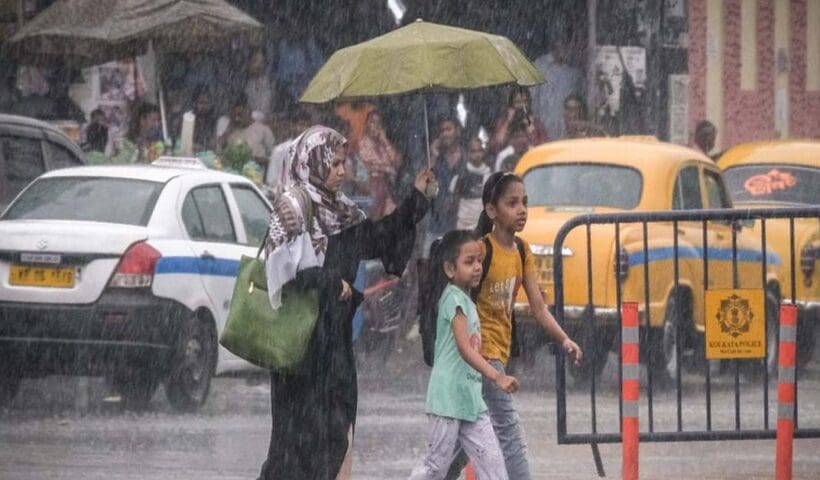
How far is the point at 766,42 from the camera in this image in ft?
112

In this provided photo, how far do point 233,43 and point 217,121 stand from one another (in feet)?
2.52

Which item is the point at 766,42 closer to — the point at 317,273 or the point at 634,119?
the point at 634,119

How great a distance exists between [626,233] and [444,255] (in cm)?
667

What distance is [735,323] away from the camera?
35.3 feet

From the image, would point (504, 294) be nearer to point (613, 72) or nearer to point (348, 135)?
point (348, 135)

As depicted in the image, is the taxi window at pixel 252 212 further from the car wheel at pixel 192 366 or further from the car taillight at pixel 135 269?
the car taillight at pixel 135 269

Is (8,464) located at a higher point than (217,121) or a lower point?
lower

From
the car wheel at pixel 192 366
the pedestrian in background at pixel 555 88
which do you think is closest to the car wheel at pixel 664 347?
the car wheel at pixel 192 366

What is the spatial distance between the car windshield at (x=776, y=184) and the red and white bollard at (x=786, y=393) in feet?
29.7

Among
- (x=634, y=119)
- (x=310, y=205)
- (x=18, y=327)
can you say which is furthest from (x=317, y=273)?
(x=634, y=119)

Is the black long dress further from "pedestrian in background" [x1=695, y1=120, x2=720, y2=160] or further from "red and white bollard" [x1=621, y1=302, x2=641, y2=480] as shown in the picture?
"pedestrian in background" [x1=695, y1=120, x2=720, y2=160]

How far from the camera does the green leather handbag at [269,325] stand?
7980 millimetres

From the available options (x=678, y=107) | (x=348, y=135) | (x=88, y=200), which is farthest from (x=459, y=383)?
(x=678, y=107)

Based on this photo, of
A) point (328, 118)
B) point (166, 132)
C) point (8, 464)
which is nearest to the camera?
point (8, 464)
